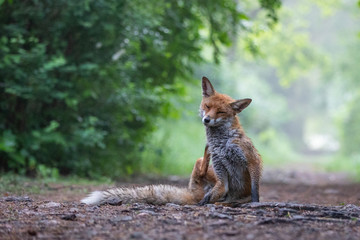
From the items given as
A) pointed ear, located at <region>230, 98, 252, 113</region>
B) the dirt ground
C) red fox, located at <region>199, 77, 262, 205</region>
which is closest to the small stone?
the dirt ground

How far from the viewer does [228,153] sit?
4.83 metres

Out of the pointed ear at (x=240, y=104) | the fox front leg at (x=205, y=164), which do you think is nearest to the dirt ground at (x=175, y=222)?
the fox front leg at (x=205, y=164)

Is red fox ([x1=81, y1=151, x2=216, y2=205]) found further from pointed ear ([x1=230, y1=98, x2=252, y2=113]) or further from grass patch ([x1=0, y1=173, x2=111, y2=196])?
grass patch ([x1=0, y1=173, x2=111, y2=196])

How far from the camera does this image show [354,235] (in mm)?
3109

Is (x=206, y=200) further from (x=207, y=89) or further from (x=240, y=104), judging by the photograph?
(x=207, y=89)

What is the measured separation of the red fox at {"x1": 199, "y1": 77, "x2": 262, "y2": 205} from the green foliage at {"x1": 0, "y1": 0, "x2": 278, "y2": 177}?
345 centimetres

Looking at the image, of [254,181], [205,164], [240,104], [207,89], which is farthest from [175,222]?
[207,89]

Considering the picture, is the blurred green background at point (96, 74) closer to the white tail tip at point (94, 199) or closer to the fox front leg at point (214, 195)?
the white tail tip at point (94, 199)

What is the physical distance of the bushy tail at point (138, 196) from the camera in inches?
184

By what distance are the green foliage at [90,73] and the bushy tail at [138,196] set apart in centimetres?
325

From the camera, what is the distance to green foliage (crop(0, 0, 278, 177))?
7590mm

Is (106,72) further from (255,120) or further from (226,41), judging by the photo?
(255,120)

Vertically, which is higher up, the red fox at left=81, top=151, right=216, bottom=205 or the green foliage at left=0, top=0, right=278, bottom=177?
the green foliage at left=0, top=0, right=278, bottom=177

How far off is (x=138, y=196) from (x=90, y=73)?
4.07 meters
